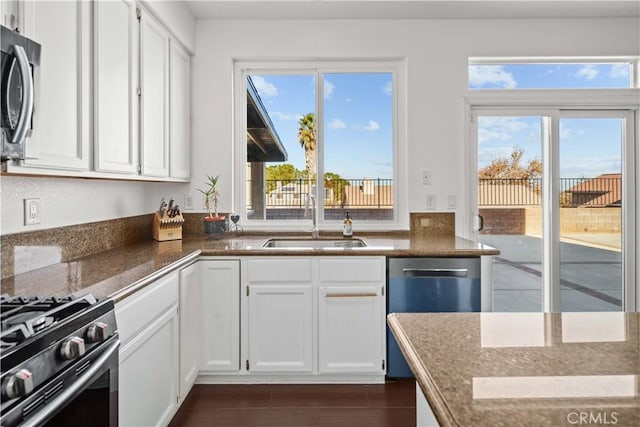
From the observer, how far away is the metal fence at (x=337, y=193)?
136 inches

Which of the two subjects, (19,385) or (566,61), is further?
(566,61)

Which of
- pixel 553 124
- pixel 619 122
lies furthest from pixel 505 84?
pixel 619 122

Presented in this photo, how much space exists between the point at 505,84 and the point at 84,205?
10.2ft

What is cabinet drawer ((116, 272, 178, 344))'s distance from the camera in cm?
160

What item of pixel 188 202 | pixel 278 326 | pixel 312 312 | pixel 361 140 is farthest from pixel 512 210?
pixel 188 202

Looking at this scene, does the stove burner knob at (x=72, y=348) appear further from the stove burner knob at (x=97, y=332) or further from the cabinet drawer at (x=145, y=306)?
the cabinet drawer at (x=145, y=306)

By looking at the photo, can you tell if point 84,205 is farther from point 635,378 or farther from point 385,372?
point 635,378

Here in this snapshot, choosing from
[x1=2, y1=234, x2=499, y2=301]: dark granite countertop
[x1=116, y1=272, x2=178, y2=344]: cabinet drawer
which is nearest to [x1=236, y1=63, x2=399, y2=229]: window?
[x1=2, y1=234, x2=499, y2=301]: dark granite countertop

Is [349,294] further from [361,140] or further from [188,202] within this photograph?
[188,202]

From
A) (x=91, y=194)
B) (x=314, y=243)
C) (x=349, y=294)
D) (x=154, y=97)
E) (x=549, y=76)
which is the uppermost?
(x=549, y=76)

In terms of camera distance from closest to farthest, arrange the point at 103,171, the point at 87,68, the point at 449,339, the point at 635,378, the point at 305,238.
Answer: the point at 635,378 → the point at 449,339 → the point at 87,68 → the point at 103,171 → the point at 305,238

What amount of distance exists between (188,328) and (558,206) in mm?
2898

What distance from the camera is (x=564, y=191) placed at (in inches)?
134

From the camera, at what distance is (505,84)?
3.38 m
